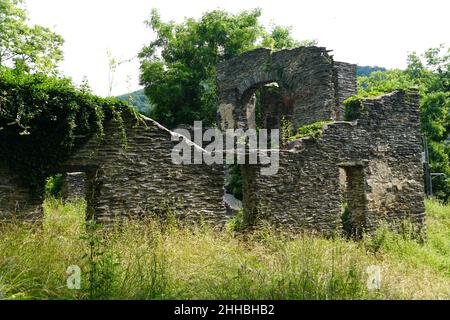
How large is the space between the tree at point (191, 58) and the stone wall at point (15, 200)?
1349cm

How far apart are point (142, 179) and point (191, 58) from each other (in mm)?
15516

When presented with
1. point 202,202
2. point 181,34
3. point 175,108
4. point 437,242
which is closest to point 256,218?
point 202,202

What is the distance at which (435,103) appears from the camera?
21625 millimetres

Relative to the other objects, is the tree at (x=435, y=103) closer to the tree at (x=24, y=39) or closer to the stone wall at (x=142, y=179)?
the stone wall at (x=142, y=179)

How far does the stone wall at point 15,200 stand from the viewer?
6.80m

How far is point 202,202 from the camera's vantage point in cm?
838

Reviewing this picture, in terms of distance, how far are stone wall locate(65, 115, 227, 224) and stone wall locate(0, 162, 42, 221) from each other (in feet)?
2.65

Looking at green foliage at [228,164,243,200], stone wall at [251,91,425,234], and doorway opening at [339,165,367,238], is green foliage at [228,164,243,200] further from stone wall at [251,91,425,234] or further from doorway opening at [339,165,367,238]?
doorway opening at [339,165,367,238]

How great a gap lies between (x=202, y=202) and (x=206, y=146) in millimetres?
8898

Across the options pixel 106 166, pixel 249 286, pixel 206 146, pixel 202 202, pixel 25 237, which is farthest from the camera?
pixel 206 146

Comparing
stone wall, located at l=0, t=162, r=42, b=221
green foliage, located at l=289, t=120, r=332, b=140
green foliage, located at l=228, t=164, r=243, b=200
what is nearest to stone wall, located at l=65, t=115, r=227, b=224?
stone wall, located at l=0, t=162, r=42, b=221

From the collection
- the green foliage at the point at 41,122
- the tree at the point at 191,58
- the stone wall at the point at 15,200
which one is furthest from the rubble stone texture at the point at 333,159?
the tree at the point at 191,58

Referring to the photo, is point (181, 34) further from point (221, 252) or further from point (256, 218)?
point (221, 252)

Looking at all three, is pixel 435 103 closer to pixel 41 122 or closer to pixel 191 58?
pixel 191 58
